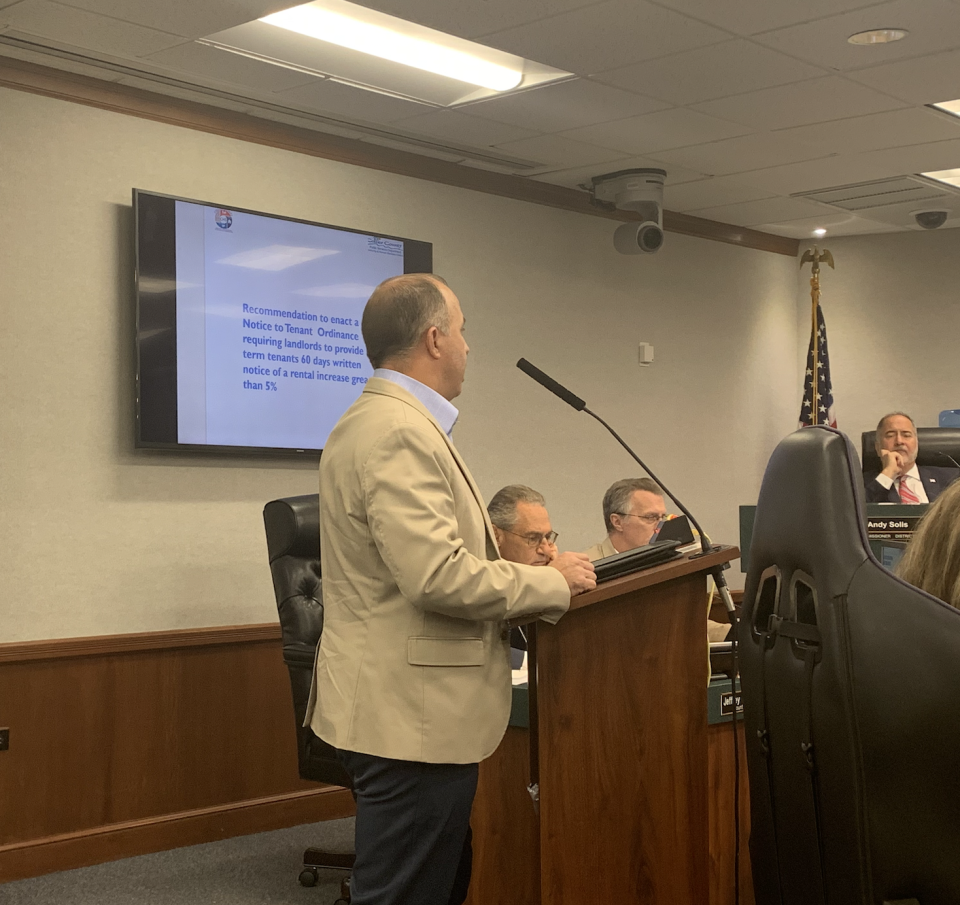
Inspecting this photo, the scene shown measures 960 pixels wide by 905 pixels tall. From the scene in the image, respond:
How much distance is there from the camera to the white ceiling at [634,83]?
356 cm

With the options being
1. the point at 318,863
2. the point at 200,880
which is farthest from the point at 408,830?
the point at 200,880

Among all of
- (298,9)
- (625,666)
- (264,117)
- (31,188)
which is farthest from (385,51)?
(625,666)

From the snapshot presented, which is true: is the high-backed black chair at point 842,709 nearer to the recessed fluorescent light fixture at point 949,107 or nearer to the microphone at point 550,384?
the microphone at point 550,384

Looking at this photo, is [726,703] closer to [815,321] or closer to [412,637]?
[412,637]

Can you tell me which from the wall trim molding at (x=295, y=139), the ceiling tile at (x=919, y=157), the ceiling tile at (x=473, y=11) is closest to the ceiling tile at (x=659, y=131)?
the wall trim molding at (x=295, y=139)

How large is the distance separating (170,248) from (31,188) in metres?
0.51

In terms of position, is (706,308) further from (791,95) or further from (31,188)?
(31,188)

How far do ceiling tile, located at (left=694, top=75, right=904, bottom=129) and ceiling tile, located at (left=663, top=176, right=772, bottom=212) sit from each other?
98 cm

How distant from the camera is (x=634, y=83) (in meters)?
4.21

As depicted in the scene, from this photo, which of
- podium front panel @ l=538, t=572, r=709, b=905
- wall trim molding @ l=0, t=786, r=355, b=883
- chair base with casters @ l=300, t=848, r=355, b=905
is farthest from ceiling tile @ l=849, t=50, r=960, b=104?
wall trim molding @ l=0, t=786, r=355, b=883

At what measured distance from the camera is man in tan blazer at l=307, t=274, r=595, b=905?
6.44 ft

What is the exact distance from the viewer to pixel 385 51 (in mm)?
4004

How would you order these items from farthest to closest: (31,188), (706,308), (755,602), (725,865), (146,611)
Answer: (706,308) < (146,611) < (31,188) < (725,865) < (755,602)

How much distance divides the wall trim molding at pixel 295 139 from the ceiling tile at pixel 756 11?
5.91ft
